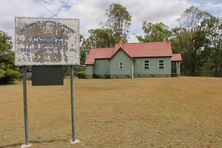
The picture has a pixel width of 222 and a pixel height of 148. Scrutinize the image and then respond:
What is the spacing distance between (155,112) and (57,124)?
12.0 feet

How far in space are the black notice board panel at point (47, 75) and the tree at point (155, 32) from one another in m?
51.4

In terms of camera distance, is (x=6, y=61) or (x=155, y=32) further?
(x=155, y=32)

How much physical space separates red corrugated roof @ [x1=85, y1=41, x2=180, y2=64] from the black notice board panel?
31.6 m

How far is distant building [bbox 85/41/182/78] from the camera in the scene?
37719 millimetres

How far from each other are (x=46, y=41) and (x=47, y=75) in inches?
31.4

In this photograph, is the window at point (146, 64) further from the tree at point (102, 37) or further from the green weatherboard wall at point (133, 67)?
the tree at point (102, 37)

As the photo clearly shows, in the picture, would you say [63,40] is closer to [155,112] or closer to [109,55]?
[155,112]

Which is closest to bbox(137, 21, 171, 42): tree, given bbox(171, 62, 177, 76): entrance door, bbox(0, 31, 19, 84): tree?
bbox(171, 62, 177, 76): entrance door

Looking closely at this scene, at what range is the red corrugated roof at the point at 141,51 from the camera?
124 feet

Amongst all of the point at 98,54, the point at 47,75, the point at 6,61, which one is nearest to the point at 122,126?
the point at 47,75

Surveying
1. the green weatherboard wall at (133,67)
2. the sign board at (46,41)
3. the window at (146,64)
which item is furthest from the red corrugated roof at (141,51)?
the sign board at (46,41)

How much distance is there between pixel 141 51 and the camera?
39125 millimetres

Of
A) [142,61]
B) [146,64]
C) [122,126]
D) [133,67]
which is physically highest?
[142,61]

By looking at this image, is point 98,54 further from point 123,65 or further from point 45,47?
point 45,47
